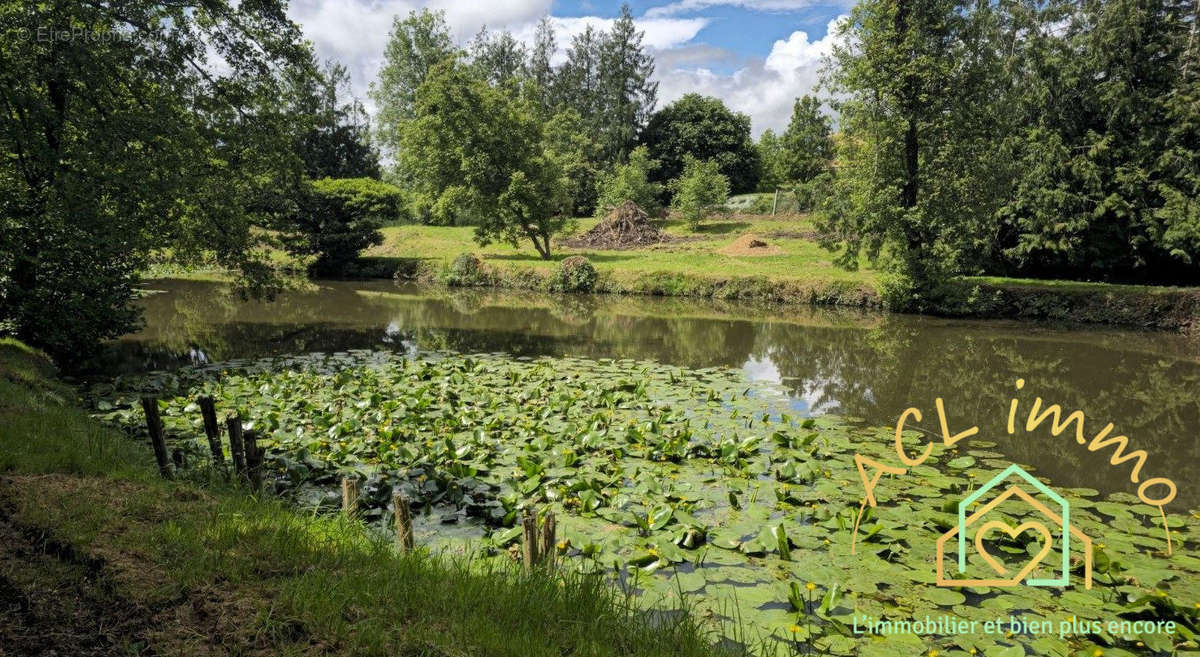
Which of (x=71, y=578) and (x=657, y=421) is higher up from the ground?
(x=71, y=578)

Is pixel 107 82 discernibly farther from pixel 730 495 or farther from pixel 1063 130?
pixel 1063 130

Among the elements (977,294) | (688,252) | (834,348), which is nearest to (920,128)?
(977,294)

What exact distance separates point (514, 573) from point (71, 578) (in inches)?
101

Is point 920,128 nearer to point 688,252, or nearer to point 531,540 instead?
point 688,252

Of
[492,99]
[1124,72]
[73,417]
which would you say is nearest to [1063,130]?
[1124,72]

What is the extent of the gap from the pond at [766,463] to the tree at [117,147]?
6.66 feet

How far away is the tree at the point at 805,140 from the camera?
43.2 m

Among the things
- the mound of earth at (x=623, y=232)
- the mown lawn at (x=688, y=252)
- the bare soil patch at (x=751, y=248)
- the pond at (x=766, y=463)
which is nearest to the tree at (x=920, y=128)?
the mown lawn at (x=688, y=252)

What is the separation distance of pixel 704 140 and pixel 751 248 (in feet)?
69.4

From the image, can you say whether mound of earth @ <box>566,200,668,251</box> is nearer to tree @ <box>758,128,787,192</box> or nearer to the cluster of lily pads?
tree @ <box>758,128,787,192</box>

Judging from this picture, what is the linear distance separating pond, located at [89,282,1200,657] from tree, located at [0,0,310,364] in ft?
6.66

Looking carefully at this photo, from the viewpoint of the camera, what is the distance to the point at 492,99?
3077 centimetres

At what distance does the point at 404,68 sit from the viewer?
48.1 m

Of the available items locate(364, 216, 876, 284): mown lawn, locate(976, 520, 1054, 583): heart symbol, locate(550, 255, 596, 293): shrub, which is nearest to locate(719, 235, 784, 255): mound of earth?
locate(364, 216, 876, 284): mown lawn
